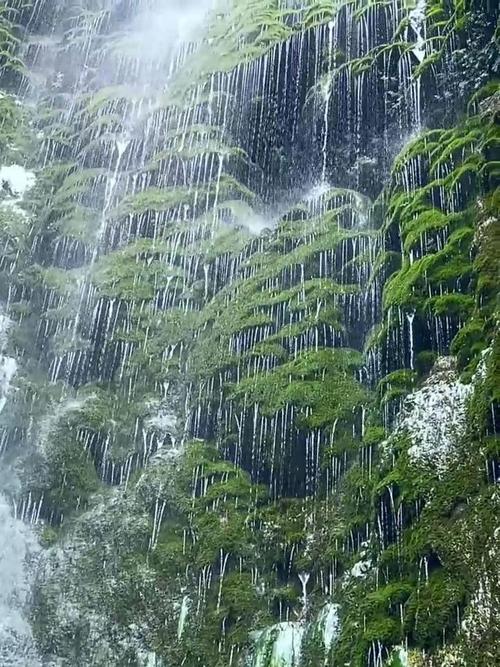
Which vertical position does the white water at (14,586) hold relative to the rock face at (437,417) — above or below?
below

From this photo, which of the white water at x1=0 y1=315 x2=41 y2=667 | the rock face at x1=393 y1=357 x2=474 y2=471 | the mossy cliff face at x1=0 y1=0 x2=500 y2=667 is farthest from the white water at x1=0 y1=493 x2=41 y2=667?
the rock face at x1=393 y1=357 x2=474 y2=471

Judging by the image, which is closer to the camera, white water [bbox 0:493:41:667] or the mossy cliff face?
the mossy cliff face

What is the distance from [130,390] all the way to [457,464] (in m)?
8.29

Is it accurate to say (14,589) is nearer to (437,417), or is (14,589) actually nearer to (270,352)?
(270,352)

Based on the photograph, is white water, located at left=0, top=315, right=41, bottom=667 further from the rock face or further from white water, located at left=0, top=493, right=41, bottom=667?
the rock face

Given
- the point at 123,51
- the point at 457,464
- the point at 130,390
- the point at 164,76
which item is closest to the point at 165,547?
the point at 130,390

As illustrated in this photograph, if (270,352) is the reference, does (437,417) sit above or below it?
below

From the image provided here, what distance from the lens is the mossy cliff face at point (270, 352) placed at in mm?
10695

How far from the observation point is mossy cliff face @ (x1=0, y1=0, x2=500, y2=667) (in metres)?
10.7

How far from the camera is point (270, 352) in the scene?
15125mm

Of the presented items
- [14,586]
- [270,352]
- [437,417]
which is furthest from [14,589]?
[437,417]

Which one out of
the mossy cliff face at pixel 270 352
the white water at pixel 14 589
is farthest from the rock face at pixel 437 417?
the white water at pixel 14 589

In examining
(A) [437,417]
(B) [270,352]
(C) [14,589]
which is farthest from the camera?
(B) [270,352]

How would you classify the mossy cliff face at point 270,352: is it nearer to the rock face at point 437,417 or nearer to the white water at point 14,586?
the rock face at point 437,417
